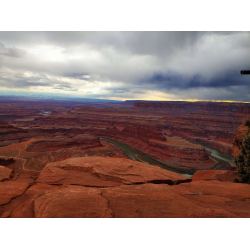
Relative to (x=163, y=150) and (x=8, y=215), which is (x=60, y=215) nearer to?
(x=8, y=215)

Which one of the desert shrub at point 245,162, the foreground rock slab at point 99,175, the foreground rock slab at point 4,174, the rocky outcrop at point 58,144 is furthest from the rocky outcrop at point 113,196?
the rocky outcrop at point 58,144

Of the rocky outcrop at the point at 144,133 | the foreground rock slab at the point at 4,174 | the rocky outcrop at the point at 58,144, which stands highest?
the foreground rock slab at the point at 4,174

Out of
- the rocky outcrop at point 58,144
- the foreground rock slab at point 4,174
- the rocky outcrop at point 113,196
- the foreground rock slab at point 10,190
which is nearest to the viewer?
the rocky outcrop at point 113,196

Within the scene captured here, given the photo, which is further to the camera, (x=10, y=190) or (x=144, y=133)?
(x=144, y=133)

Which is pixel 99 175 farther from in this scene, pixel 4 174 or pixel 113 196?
pixel 4 174

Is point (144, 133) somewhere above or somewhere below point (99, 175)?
below

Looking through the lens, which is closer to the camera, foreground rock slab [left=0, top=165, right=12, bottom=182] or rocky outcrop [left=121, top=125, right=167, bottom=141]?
foreground rock slab [left=0, top=165, right=12, bottom=182]

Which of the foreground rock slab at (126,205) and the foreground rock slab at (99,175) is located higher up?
the foreground rock slab at (126,205)

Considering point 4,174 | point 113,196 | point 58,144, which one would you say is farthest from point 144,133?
point 113,196

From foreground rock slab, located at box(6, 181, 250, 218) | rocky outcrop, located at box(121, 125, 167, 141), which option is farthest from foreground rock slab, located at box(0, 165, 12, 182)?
rocky outcrop, located at box(121, 125, 167, 141)

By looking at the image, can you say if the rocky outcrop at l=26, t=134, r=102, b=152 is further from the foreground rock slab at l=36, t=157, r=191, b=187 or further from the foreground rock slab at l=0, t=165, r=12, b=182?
the foreground rock slab at l=36, t=157, r=191, b=187

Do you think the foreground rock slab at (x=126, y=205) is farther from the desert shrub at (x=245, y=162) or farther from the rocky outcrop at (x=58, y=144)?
the rocky outcrop at (x=58, y=144)

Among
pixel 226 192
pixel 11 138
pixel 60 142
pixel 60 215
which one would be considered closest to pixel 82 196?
pixel 60 215
